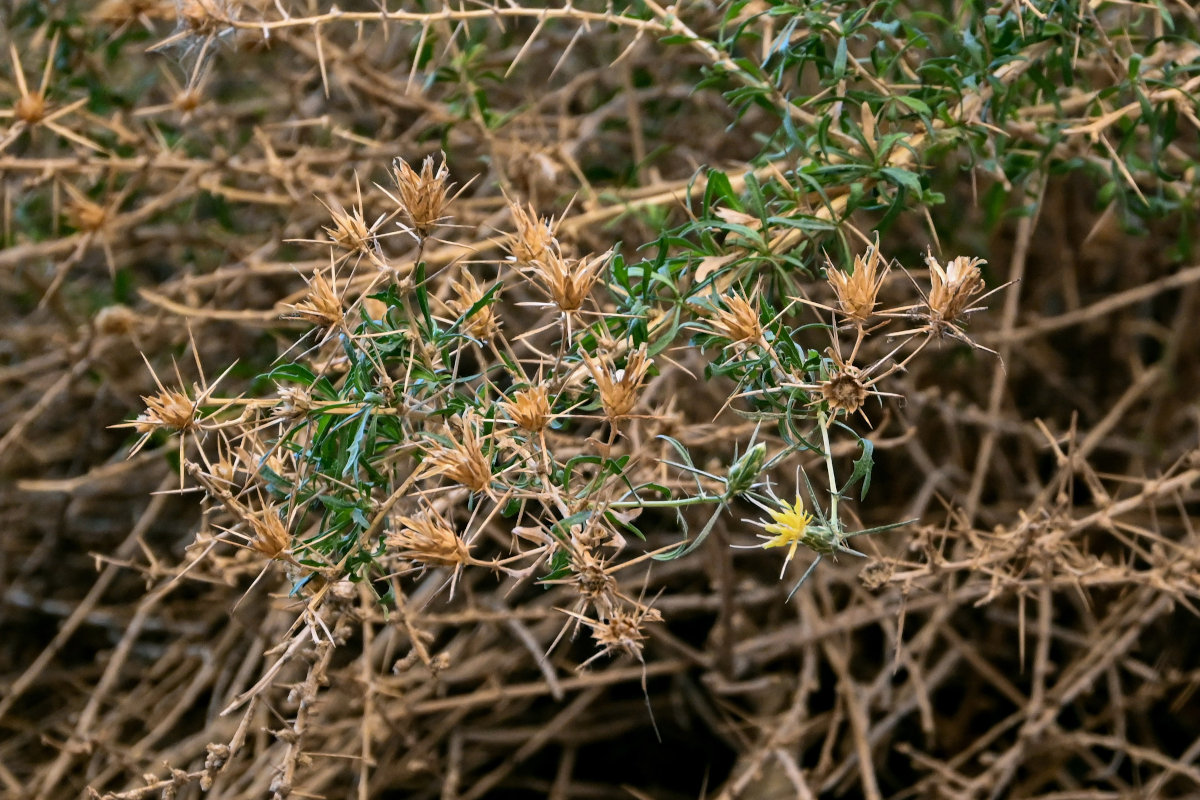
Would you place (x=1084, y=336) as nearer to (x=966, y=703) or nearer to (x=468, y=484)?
(x=966, y=703)

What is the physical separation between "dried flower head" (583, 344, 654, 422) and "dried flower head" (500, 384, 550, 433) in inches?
1.3

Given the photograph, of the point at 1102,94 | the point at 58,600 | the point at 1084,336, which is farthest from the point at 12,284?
the point at 1084,336

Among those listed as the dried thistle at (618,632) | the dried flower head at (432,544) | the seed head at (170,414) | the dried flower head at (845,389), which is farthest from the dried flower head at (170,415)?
the dried flower head at (845,389)

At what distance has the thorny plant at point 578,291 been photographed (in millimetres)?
609

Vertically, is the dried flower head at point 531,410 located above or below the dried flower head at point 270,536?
above

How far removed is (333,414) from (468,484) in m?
0.13

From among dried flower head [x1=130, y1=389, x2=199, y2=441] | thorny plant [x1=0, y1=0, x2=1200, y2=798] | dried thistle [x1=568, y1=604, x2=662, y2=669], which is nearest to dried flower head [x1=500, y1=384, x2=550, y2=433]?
thorny plant [x1=0, y1=0, x2=1200, y2=798]

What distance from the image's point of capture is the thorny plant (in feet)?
2.00

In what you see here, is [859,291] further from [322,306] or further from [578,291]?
[322,306]

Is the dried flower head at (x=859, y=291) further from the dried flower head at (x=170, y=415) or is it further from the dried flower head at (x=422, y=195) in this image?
the dried flower head at (x=170, y=415)

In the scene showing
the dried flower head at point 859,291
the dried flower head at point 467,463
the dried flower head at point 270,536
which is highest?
the dried flower head at point 859,291

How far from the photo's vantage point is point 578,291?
59 centimetres

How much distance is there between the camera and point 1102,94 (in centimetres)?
88

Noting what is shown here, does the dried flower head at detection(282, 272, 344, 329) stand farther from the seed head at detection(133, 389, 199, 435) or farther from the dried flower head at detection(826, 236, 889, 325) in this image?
the dried flower head at detection(826, 236, 889, 325)
